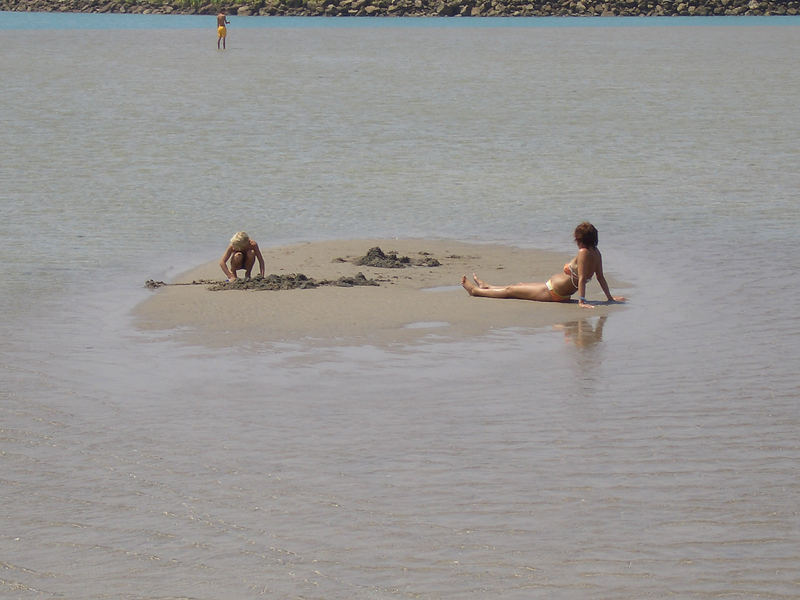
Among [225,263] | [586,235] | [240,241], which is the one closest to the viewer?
[586,235]

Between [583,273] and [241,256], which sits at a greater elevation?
[583,273]

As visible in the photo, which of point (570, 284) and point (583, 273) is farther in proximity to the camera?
point (570, 284)

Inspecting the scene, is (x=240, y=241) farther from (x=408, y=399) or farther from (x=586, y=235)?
(x=408, y=399)

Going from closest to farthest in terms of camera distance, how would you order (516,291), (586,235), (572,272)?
(586,235), (572,272), (516,291)

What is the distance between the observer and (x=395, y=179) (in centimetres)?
2305

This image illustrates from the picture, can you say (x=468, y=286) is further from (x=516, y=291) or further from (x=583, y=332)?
(x=583, y=332)

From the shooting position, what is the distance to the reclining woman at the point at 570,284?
13.3 meters

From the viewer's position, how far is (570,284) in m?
13.5

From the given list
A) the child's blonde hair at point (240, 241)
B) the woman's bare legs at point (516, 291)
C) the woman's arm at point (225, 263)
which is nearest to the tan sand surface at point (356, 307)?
the woman's bare legs at point (516, 291)

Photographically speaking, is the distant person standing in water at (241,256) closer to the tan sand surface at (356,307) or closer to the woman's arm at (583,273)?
the tan sand surface at (356,307)

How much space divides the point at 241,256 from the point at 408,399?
4832 millimetres

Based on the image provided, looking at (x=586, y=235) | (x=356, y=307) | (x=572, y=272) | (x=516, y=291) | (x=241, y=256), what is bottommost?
(x=356, y=307)

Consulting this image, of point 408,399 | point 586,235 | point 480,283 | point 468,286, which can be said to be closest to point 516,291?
point 480,283

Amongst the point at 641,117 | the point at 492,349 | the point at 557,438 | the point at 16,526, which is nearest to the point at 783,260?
the point at 492,349
